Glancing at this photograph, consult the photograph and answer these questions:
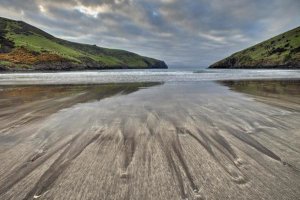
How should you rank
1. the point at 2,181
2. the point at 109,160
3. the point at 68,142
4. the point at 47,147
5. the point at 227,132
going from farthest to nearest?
1. the point at 227,132
2. the point at 68,142
3. the point at 47,147
4. the point at 109,160
5. the point at 2,181

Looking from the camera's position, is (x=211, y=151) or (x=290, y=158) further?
(x=211, y=151)

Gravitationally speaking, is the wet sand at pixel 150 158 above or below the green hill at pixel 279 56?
below

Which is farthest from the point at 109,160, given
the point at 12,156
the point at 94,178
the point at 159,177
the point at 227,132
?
the point at 227,132

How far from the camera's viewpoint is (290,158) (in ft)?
14.2

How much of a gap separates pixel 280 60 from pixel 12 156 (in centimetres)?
14793

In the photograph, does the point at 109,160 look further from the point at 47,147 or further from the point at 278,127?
the point at 278,127

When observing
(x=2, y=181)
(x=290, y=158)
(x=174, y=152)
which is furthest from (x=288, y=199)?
(x=2, y=181)

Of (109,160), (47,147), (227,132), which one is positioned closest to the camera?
(109,160)

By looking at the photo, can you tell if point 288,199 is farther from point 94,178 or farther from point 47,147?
point 47,147

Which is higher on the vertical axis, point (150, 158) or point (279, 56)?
point (279, 56)

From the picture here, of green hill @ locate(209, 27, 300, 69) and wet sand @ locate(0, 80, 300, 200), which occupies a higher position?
green hill @ locate(209, 27, 300, 69)

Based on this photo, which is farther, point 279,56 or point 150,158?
point 279,56

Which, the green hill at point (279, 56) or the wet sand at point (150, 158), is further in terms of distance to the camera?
the green hill at point (279, 56)

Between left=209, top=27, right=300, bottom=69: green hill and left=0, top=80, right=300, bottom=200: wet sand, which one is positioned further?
left=209, top=27, right=300, bottom=69: green hill
